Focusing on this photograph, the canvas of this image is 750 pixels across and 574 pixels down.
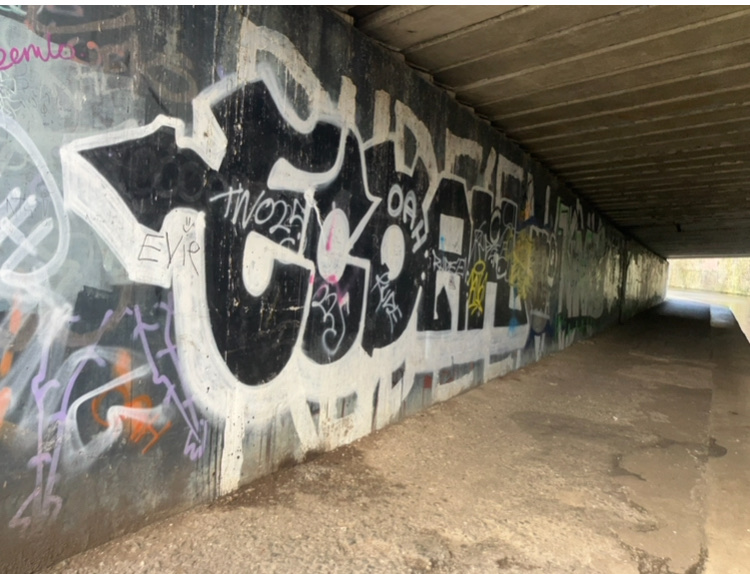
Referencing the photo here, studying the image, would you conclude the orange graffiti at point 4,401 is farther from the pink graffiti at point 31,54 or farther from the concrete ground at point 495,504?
the pink graffiti at point 31,54

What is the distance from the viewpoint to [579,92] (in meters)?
5.39

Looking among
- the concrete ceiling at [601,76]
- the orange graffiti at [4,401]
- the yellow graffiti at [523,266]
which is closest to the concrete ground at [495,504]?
the orange graffiti at [4,401]

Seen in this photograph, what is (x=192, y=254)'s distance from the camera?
292 cm

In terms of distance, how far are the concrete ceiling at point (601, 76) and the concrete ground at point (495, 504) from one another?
12.2 feet

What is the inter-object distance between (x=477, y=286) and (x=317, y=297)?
3138 mm

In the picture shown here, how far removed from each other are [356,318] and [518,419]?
2.47 m

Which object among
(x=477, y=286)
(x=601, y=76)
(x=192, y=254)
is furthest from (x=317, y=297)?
(x=601, y=76)

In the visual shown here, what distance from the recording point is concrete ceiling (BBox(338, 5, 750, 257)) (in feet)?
13.0

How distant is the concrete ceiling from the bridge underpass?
36 millimetres

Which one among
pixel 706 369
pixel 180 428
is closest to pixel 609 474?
pixel 180 428

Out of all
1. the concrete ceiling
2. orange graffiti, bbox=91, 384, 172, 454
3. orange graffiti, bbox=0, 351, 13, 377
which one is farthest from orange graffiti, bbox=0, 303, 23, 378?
the concrete ceiling

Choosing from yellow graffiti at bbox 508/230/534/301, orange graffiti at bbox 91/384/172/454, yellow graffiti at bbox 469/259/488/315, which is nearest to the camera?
orange graffiti at bbox 91/384/172/454

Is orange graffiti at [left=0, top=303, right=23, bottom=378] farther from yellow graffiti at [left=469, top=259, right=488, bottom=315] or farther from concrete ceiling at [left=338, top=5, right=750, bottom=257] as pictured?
yellow graffiti at [left=469, top=259, right=488, bottom=315]

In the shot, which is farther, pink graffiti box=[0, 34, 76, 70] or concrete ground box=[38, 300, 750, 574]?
concrete ground box=[38, 300, 750, 574]
